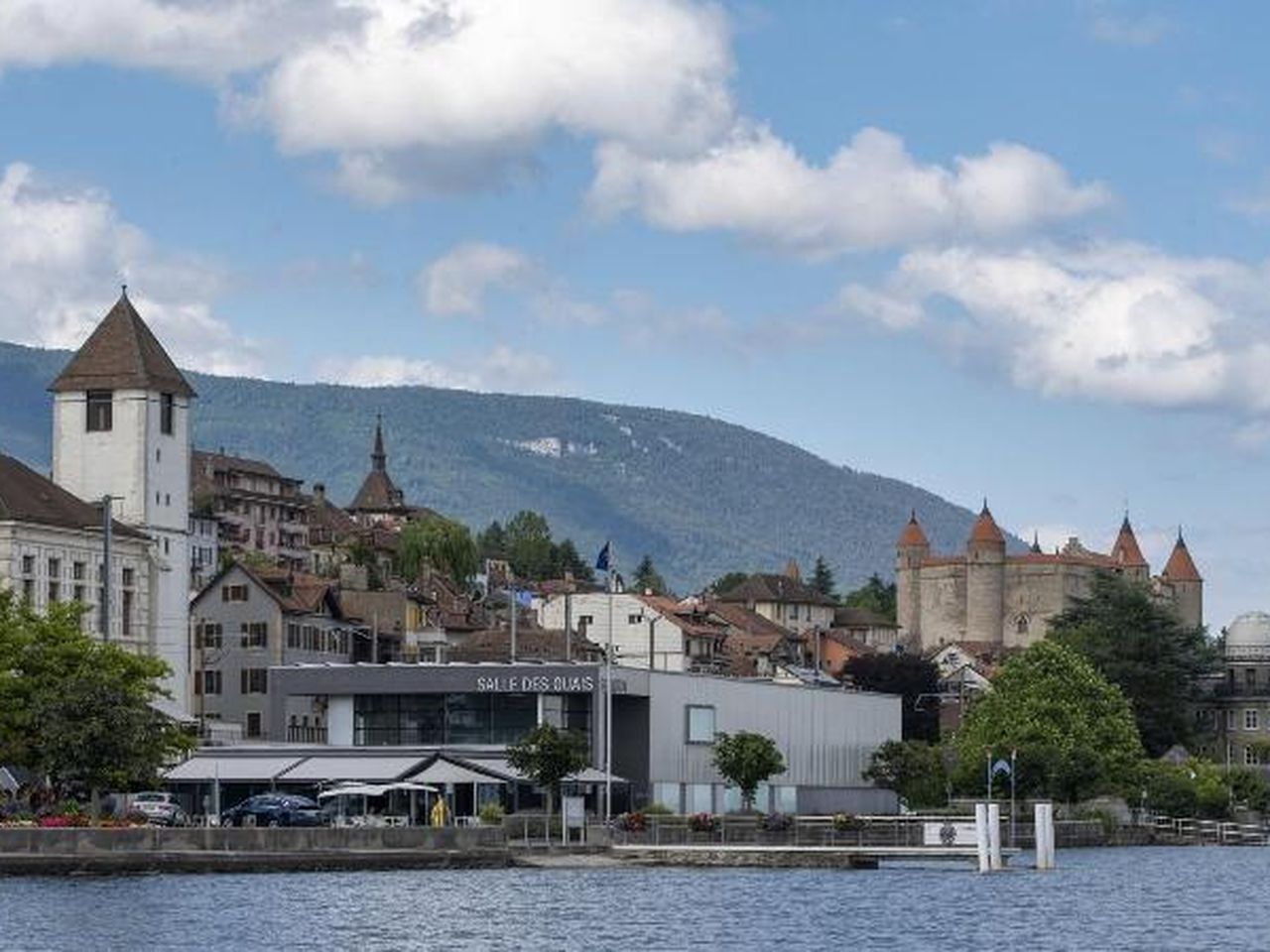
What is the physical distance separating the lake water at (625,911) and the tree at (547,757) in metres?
8.32

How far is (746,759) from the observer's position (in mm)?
129625

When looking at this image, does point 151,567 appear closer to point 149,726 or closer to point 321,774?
point 321,774

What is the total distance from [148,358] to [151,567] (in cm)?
1162

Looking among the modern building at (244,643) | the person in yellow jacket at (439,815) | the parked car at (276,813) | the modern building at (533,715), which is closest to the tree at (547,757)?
the person in yellow jacket at (439,815)

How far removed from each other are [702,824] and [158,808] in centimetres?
1905

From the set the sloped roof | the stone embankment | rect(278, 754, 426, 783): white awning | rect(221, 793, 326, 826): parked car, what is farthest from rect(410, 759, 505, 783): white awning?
the sloped roof

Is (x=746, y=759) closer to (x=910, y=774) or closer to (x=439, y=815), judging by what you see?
(x=439, y=815)

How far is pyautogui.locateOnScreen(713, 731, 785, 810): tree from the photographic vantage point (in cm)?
12988

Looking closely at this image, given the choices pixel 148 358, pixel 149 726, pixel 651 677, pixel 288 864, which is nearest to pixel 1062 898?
pixel 288 864

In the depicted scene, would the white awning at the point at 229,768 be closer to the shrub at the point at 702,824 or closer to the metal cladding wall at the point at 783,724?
the metal cladding wall at the point at 783,724

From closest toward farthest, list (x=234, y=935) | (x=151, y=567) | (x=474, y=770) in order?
(x=234, y=935), (x=474, y=770), (x=151, y=567)

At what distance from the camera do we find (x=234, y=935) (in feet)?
245

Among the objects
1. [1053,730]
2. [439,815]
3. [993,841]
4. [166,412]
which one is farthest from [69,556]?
[1053,730]

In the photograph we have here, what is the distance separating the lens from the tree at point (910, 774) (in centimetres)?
15312
